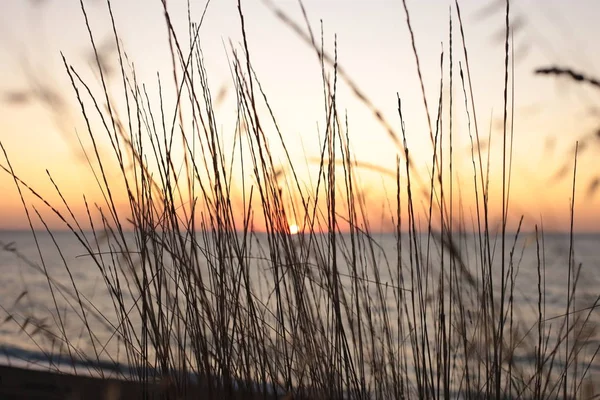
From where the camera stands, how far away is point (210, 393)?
1287mm

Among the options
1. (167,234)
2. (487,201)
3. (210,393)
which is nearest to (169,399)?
(210,393)

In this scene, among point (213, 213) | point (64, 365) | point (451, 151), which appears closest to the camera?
point (451, 151)

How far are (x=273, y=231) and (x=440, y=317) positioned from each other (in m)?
0.34

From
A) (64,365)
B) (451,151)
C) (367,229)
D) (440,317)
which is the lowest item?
(64,365)

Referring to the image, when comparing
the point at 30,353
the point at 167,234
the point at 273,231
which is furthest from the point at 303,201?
the point at 30,353

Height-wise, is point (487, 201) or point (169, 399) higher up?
point (487, 201)

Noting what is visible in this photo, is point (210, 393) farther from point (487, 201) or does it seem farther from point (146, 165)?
point (487, 201)

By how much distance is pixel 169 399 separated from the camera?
134cm

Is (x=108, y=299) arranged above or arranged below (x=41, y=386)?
below

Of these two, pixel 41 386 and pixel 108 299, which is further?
pixel 108 299

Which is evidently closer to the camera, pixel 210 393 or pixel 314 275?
pixel 210 393

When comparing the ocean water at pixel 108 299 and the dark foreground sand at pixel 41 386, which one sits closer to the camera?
the ocean water at pixel 108 299

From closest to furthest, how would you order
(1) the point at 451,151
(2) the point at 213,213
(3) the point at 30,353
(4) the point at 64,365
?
(1) the point at 451,151 → (2) the point at 213,213 → (4) the point at 64,365 → (3) the point at 30,353

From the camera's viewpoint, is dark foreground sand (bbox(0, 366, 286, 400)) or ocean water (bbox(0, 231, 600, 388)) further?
dark foreground sand (bbox(0, 366, 286, 400))
